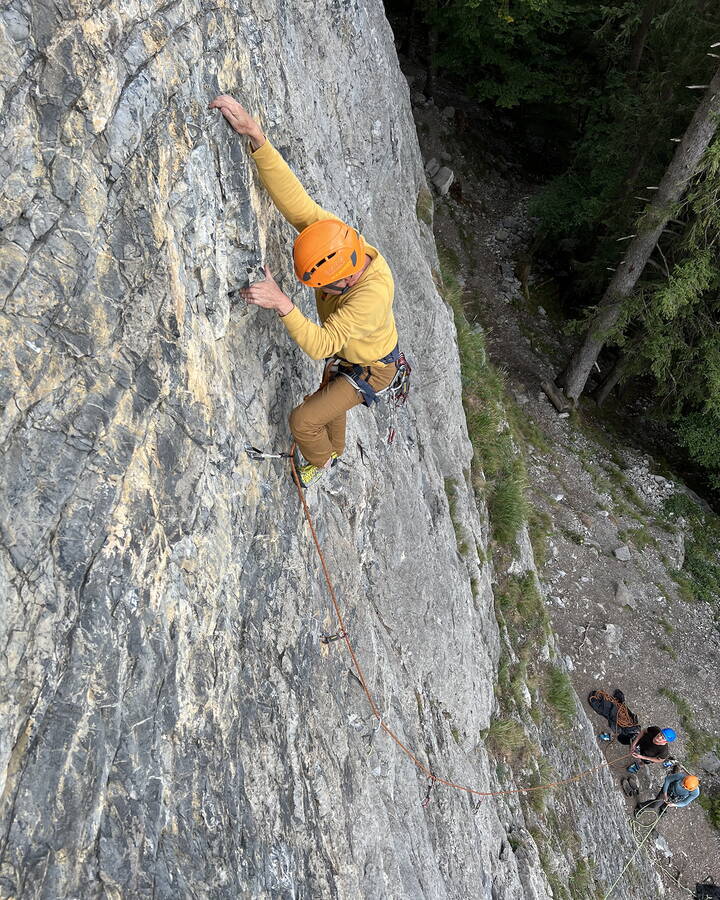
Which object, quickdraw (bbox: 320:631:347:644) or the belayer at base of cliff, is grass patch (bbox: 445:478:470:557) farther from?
the belayer at base of cliff

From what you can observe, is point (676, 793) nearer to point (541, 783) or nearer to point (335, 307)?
point (541, 783)

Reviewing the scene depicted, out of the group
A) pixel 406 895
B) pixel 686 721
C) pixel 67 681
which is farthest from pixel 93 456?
pixel 686 721

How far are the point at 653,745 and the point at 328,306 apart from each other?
10998mm

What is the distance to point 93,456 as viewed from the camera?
3352 millimetres

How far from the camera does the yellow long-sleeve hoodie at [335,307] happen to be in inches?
167

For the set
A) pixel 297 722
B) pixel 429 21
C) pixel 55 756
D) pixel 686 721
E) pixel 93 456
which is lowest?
pixel 686 721

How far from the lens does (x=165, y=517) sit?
12.3 feet

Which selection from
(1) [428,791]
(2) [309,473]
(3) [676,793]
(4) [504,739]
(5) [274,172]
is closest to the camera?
(5) [274,172]

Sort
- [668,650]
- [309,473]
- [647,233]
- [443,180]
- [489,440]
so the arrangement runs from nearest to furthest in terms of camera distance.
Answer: [309,473] → [489,440] → [668,650] → [647,233] → [443,180]

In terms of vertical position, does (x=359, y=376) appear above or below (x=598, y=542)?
above

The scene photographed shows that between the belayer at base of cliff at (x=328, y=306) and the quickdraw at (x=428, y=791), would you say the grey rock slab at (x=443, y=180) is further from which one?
the quickdraw at (x=428, y=791)

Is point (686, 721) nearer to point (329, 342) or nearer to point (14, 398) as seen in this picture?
point (329, 342)

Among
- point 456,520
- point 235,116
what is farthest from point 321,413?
point 456,520

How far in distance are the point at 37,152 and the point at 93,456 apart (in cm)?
149
